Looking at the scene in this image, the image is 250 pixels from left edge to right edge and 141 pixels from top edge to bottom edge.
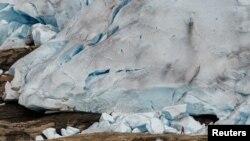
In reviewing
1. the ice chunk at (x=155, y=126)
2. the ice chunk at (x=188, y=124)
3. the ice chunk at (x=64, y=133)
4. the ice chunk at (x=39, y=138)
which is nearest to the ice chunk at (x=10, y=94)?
the ice chunk at (x=39, y=138)

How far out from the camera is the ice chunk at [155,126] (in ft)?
40.5

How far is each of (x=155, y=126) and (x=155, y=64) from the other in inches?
104

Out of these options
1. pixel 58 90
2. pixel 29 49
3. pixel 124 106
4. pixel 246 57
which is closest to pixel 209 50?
pixel 246 57

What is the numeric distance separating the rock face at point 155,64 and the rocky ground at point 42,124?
1.22ft

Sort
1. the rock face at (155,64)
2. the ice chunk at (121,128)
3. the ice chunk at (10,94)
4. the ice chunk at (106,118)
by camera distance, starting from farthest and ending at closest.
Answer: the ice chunk at (10,94)
the rock face at (155,64)
the ice chunk at (106,118)
the ice chunk at (121,128)

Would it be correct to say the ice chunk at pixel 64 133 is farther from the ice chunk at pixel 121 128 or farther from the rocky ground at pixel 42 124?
the ice chunk at pixel 121 128

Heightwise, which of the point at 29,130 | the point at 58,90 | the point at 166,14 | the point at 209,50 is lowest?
the point at 29,130

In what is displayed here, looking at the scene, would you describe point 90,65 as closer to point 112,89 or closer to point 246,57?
point 112,89

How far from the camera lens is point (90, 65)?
15.8 metres

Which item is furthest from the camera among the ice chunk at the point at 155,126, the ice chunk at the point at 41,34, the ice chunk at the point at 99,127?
the ice chunk at the point at 41,34

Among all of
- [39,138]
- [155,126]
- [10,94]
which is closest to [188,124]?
[155,126]

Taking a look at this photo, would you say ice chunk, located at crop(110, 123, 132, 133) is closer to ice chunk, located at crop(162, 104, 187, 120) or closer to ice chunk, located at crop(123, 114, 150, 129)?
ice chunk, located at crop(123, 114, 150, 129)

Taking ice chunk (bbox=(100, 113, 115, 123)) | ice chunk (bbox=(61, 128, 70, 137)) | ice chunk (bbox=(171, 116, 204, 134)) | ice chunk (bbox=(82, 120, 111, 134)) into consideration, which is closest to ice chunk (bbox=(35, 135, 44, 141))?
ice chunk (bbox=(61, 128, 70, 137))

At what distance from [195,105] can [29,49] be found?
9.50 metres
